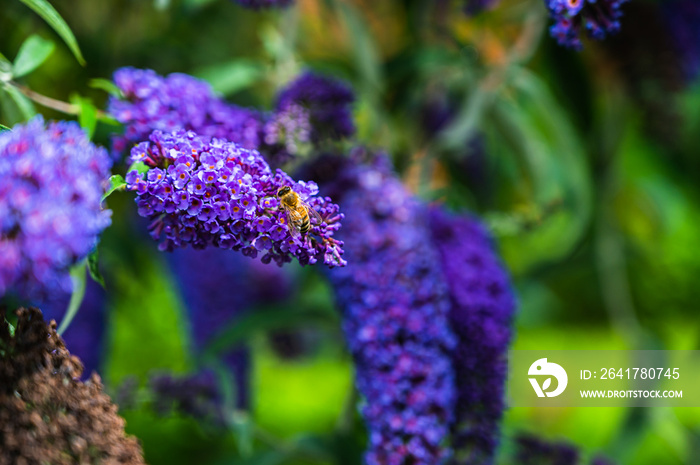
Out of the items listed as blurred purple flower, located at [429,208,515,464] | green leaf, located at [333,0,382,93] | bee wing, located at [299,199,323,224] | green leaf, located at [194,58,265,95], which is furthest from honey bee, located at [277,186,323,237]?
green leaf, located at [333,0,382,93]

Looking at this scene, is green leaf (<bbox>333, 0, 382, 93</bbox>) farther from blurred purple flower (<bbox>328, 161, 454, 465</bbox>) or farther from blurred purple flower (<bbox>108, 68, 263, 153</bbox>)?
blurred purple flower (<bbox>108, 68, 263, 153</bbox>)

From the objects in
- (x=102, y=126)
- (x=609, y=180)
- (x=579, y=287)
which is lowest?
(x=102, y=126)

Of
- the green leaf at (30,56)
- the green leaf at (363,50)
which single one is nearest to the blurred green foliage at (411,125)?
the green leaf at (363,50)

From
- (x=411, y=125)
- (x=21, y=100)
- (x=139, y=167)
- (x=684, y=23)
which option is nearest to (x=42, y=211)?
(x=139, y=167)

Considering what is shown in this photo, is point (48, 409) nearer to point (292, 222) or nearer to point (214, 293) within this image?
point (292, 222)

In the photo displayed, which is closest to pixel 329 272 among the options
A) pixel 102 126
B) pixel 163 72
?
pixel 102 126

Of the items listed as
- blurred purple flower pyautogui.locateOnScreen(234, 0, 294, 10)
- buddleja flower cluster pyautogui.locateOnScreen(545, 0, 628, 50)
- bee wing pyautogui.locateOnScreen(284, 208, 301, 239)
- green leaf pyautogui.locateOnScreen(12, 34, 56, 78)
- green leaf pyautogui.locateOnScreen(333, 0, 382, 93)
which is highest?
green leaf pyautogui.locateOnScreen(333, 0, 382, 93)

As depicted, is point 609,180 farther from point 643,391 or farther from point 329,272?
point 329,272
